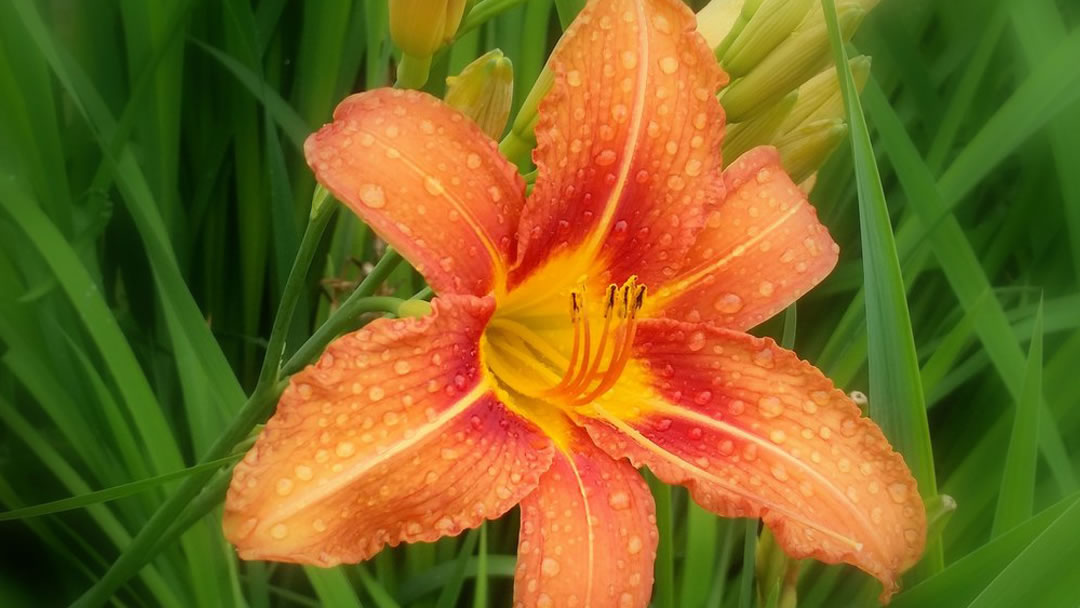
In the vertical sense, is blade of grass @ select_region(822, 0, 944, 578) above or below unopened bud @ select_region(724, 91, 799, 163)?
below

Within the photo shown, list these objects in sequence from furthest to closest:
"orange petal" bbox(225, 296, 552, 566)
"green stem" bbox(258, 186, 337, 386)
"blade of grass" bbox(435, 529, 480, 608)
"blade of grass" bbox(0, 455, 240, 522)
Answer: "blade of grass" bbox(435, 529, 480, 608)
"green stem" bbox(258, 186, 337, 386)
"blade of grass" bbox(0, 455, 240, 522)
"orange petal" bbox(225, 296, 552, 566)

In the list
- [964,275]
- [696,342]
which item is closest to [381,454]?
[696,342]

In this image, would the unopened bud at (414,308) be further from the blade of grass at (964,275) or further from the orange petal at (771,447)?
the blade of grass at (964,275)

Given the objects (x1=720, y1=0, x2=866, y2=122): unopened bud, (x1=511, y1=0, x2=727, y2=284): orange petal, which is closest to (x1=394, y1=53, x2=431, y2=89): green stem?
(x1=511, y1=0, x2=727, y2=284): orange petal

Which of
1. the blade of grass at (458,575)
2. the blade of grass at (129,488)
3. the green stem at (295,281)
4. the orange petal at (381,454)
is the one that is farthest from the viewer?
the blade of grass at (458,575)

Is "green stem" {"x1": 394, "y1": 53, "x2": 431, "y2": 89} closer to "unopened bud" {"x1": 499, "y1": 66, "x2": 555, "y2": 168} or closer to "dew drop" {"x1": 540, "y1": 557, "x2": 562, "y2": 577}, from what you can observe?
"unopened bud" {"x1": 499, "y1": 66, "x2": 555, "y2": 168}

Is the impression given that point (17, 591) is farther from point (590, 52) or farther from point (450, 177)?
point (590, 52)

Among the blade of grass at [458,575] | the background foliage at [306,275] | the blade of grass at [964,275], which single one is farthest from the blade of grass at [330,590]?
the blade of grass at [964,275]

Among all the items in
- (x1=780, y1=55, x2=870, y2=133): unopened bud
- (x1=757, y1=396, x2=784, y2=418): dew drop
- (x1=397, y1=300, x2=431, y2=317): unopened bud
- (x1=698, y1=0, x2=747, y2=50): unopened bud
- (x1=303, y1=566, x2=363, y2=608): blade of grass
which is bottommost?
(x1=303, y1=566, x2=363, y2=608): blade of grass
